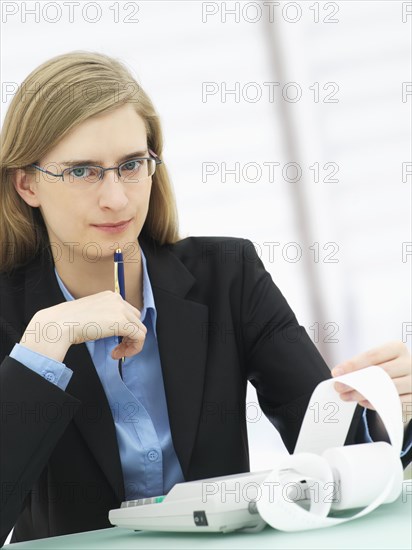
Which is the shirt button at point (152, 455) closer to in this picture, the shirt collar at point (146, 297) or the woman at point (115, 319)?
the woman at point (115, 319)

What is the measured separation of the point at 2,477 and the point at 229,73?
11.1 ft

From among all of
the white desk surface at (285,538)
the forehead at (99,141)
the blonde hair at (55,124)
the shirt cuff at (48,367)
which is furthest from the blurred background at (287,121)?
the white desk surface at (285,538)

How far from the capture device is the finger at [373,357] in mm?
1377

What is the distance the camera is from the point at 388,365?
1394mm

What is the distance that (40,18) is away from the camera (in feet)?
14.0

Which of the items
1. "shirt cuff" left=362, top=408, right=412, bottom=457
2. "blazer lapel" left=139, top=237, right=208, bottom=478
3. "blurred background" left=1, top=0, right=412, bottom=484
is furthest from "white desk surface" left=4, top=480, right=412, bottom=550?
"blurred background" left=1, top=0, right=412, bottom=484

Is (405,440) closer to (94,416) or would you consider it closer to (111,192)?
(94,416)

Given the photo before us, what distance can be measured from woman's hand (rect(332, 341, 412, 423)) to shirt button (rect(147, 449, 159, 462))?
0.50 metres

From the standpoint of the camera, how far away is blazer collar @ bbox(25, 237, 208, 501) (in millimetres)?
1692

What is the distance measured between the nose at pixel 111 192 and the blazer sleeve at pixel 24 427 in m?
0.44

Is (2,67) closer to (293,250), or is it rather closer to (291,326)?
(293,250)

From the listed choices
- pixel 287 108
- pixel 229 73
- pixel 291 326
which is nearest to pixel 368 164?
pixel 287 108

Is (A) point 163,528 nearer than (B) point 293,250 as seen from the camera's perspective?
Yes

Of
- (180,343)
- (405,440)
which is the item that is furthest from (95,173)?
(405,440)
